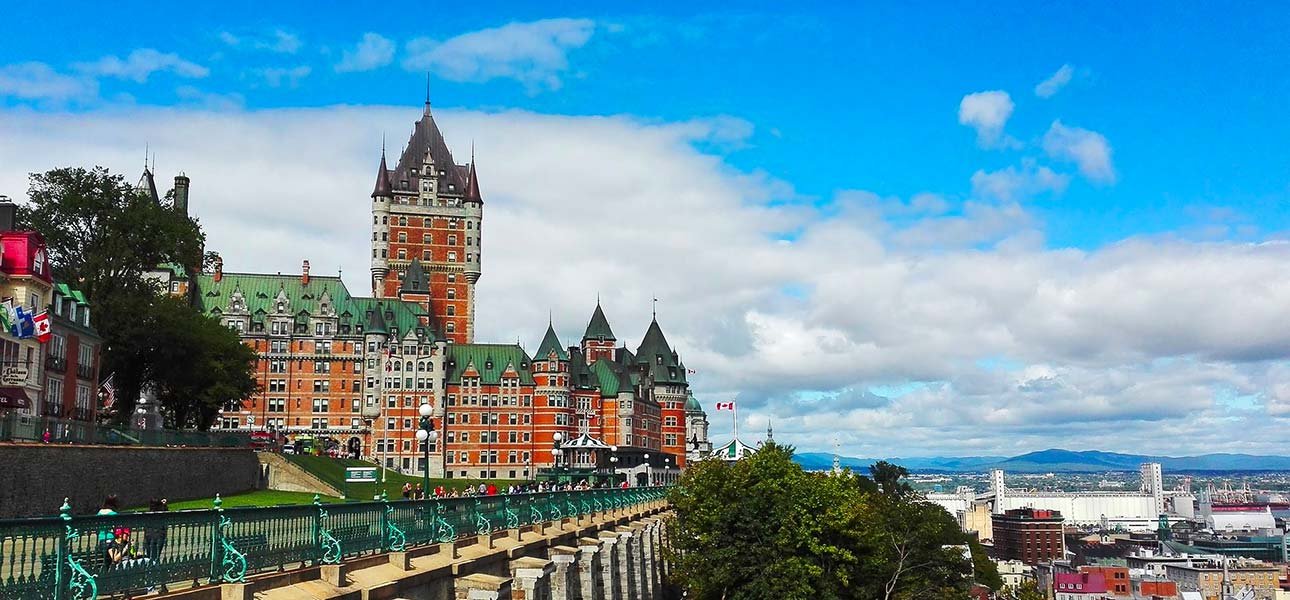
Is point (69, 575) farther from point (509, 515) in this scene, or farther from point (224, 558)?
point (509, 515)

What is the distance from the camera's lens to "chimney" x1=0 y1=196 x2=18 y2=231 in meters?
61.6

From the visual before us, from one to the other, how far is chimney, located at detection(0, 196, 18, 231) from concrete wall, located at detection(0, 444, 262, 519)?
16332 mm

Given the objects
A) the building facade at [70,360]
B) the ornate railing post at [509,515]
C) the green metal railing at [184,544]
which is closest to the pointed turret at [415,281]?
the building facade at [70,360]

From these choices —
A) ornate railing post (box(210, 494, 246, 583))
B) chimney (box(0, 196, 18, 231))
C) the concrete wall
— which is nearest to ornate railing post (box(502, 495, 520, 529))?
ornate railing post (box(210, 494, 246, 583))

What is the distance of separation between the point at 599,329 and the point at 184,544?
163m

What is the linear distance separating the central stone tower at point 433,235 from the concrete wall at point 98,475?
100243 mm

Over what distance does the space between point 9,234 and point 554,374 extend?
98370 mm

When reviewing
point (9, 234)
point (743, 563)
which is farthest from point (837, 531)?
point (9, 234)

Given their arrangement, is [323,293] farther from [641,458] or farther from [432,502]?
[432,502]

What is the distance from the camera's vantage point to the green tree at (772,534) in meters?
48.9

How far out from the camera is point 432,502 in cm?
2438

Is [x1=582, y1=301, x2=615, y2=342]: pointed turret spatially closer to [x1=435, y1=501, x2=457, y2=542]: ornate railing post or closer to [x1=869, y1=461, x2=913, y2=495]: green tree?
[x1=869, y1=461, x2=913, y2=495]: green tree

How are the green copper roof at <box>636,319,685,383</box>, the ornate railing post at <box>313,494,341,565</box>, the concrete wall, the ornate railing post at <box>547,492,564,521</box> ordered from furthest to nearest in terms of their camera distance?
1. the green copper roof at <box>636,319,685,383</box>
2. the concrete wall
3. the ornate railing post at <box>547,492,564,521</box>
4. the ornate railing post at <box>313,494,341,565</box>

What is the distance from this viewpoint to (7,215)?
204 ft
